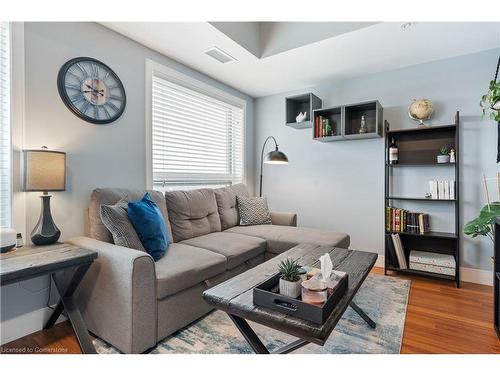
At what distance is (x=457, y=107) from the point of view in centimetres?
284

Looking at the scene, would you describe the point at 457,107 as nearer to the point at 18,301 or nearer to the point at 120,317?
the point at 120,317

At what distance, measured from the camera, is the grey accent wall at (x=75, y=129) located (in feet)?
6.08

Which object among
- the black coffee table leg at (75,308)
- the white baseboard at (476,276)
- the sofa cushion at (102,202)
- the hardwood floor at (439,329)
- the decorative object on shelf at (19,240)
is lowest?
the hardwood floor at (439,329)

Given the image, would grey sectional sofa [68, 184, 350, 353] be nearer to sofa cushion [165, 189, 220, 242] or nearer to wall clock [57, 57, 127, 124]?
sofa cushion [165, 189, 220, 242]

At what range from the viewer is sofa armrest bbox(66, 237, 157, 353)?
4.88ft

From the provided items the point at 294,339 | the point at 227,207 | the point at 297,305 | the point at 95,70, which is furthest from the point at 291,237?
the point at 95,70

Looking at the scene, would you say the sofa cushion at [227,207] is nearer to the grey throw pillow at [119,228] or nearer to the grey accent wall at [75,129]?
the grey accent wall at [75,129]

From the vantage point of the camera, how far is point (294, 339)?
1768mm

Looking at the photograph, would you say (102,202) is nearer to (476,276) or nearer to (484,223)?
(484,223)

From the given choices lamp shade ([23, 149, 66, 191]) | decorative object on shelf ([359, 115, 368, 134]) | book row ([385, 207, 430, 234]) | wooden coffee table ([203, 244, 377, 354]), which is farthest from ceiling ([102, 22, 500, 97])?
wooden coffee table ([203, 244, 377, 354])

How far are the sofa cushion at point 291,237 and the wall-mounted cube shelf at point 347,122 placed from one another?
1.25 metres

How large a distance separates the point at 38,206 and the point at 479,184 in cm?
402

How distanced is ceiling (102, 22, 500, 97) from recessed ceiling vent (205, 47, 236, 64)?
0.05 meters

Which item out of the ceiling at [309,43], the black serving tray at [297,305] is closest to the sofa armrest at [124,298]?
the black serving tray at [297,305]
